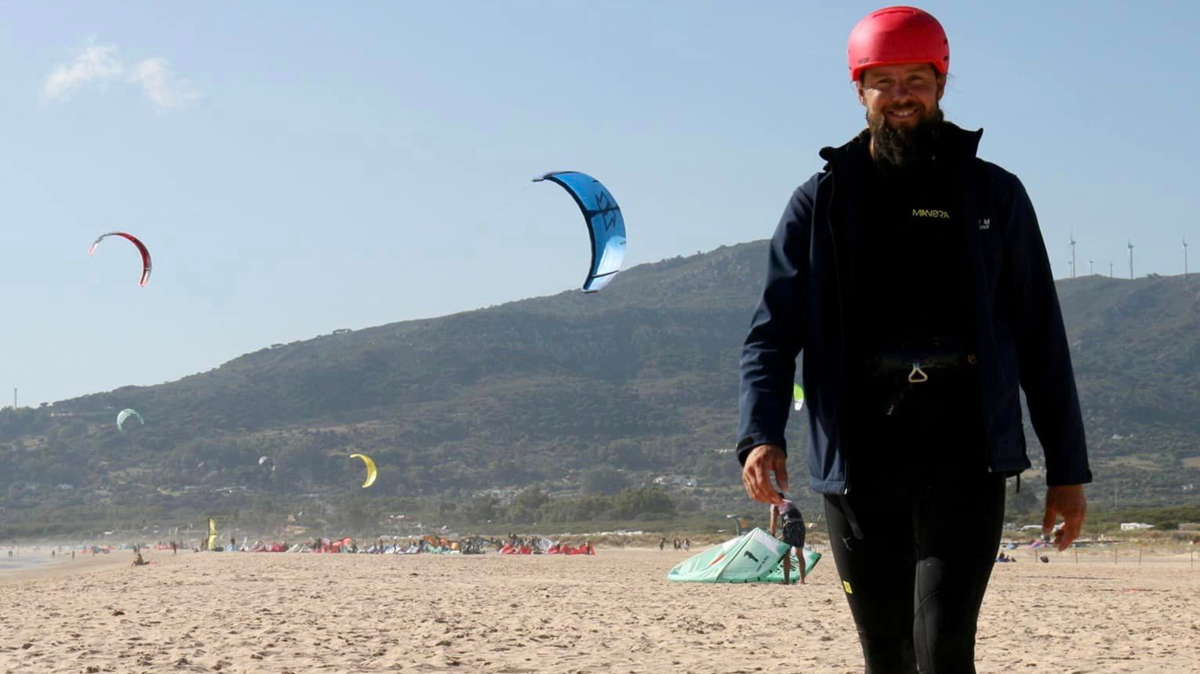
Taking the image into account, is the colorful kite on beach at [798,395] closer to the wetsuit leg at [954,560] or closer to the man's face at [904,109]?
the wetsuit leg at [954,560]

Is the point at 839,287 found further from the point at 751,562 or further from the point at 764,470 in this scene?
the point at 751,562

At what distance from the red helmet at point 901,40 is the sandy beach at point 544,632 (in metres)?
4.24

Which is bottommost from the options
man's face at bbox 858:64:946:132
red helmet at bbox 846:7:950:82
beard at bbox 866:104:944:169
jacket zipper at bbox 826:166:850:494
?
jacket zipper at bbox 826:166:850:494

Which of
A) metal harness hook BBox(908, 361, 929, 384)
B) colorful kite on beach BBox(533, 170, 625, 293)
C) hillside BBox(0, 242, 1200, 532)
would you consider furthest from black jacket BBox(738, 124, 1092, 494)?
hillside BBox(0, 242, 1200, 532)

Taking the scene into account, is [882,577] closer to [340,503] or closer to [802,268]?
[802,268]

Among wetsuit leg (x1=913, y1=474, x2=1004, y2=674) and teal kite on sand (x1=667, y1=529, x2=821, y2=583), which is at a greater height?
wetsuit leg (x1=913, y1=474, x2=1004, y2=674)

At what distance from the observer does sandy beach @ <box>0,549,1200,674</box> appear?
22.2 ft

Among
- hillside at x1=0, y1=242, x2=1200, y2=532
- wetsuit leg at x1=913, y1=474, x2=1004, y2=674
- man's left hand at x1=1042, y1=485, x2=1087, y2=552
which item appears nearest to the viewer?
wetsuit leg at x1=913, y1=474, x2=1004, y2=674

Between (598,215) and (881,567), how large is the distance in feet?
57.5

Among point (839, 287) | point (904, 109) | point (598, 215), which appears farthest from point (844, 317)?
point (598, 215)

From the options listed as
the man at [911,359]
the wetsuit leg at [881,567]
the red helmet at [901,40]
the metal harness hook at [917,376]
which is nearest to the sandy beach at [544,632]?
the wetsuit leg at [881,567]

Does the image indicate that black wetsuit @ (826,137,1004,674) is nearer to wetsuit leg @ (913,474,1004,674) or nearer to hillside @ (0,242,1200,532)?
wetsuit leg @ (913,474,1004,674)

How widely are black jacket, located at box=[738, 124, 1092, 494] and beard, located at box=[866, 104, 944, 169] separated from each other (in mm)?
40

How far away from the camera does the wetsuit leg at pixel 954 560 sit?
2570mm
